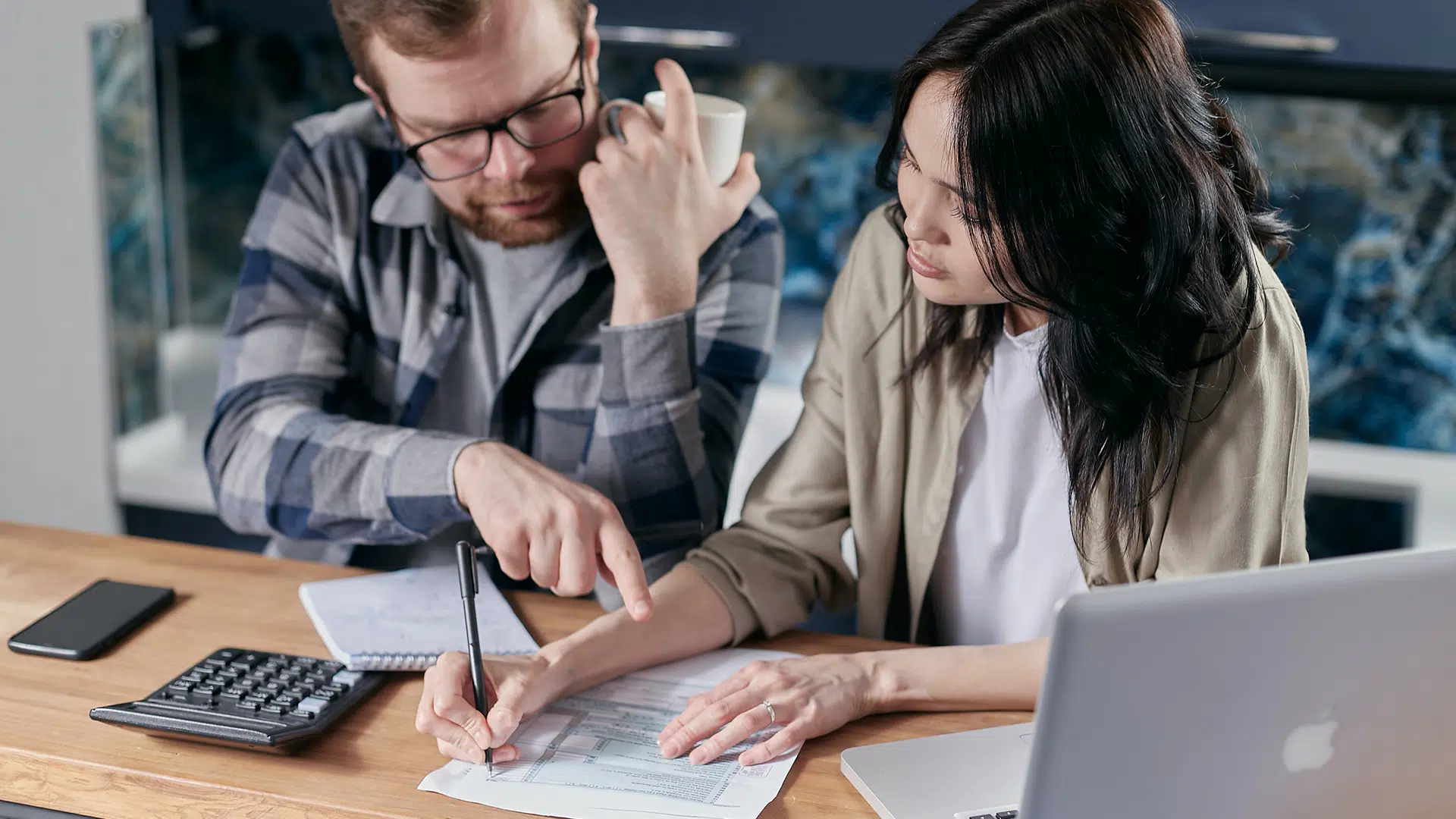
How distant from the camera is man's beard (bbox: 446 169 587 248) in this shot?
1.43 meters

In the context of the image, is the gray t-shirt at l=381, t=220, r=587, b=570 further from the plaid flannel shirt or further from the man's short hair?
the man's short hair

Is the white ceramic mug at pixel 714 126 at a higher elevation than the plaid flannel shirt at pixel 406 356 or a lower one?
higher

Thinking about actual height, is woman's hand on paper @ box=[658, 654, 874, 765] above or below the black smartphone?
above

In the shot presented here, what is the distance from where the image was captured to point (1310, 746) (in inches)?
30.0

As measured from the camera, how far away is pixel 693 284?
55.9 inches

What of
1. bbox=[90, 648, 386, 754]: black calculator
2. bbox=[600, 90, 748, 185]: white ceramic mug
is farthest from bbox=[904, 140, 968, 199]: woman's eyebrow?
bbox=[90, 648, 386, 754]: black calculator

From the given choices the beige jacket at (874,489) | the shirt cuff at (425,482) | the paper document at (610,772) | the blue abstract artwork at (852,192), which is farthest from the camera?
the blue abstract artwork at (852,192)

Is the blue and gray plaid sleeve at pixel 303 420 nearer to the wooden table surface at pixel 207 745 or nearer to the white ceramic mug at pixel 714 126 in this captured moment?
the wooden table surface at pixel 207 745

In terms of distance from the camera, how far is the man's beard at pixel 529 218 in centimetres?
143

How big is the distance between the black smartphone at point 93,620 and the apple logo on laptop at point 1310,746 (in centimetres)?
94

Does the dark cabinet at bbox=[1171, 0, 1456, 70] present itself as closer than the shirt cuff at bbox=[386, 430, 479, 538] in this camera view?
No

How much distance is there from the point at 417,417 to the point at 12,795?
64cm

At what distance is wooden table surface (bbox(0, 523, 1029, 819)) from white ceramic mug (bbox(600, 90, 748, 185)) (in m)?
0.50

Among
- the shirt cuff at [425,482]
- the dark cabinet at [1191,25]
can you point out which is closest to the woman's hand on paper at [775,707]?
the shirt cuff at [425,482]
